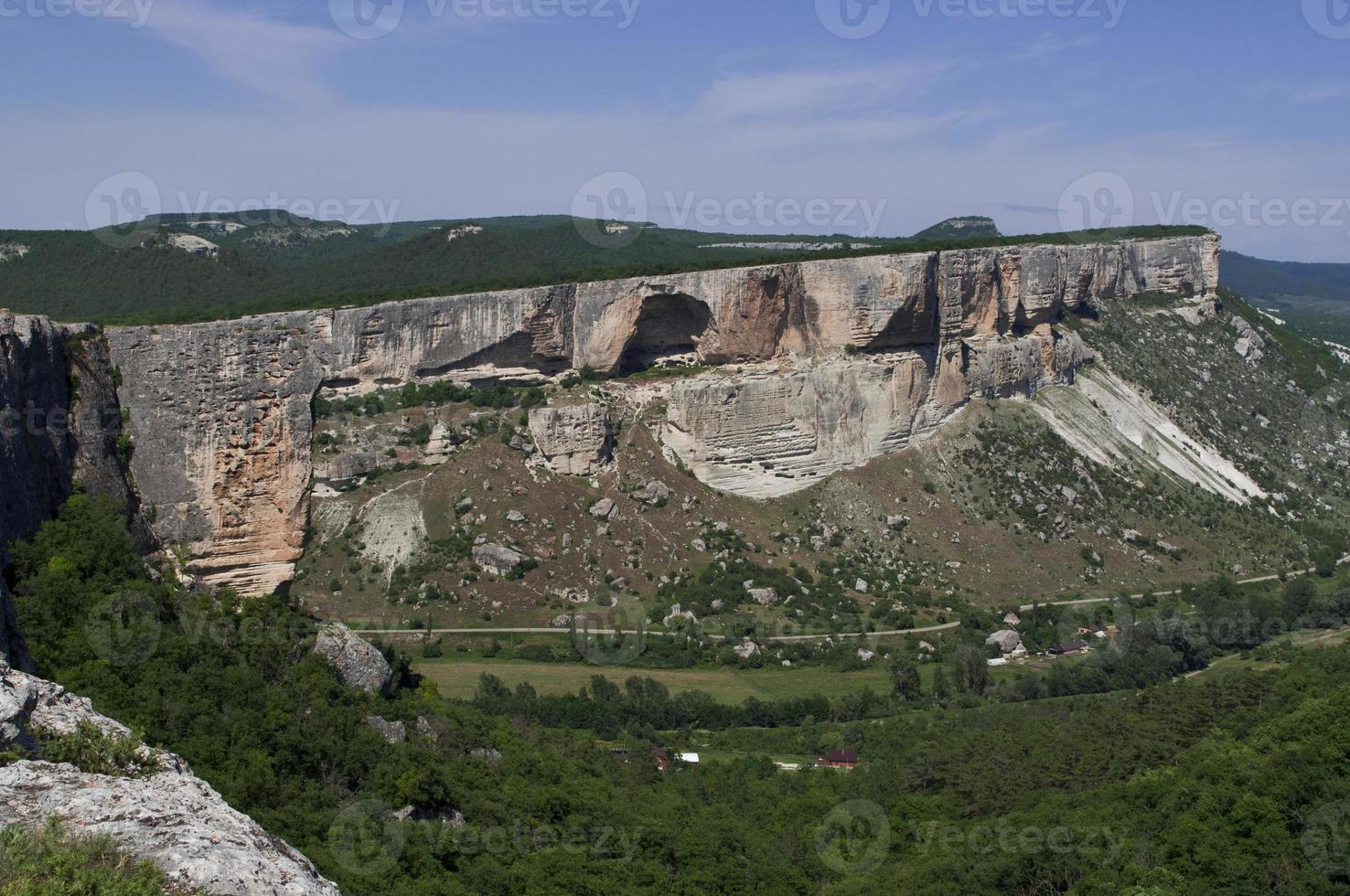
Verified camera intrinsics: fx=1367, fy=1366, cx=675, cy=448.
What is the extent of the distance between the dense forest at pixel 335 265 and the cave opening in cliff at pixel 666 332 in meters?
1.75

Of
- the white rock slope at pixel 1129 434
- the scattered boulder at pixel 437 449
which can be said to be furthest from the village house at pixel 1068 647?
the scattered boulder at pixel 437 449

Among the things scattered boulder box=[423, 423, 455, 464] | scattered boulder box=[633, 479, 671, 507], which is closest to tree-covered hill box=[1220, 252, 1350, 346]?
scattered boulder box=[633, 479, 671, 507]

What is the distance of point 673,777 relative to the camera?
1193 inches

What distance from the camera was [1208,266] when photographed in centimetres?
7919

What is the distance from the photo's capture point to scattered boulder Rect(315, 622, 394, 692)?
1975 centimetres

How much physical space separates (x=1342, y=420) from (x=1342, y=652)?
150ft

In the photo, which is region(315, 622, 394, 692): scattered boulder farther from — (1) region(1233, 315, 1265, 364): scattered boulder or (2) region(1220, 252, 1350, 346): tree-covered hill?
(2) region(1220, 252, 1350, 346): tree-covered hill

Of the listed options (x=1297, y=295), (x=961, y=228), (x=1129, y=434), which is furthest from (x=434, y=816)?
(x=1297, y=295)

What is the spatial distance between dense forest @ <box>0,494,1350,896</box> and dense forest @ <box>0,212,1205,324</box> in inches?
995

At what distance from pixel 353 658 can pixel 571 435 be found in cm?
3187

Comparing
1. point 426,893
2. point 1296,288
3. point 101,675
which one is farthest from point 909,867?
point 1296,288

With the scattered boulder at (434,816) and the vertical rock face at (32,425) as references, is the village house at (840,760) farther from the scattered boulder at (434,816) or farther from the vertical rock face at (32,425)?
the vertical rock face at (32,425)

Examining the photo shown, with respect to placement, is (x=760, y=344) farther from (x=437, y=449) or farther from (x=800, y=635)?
(x=437, y=449)

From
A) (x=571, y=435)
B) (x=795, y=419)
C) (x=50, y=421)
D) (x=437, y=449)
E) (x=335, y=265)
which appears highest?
(x=335, y=265)
